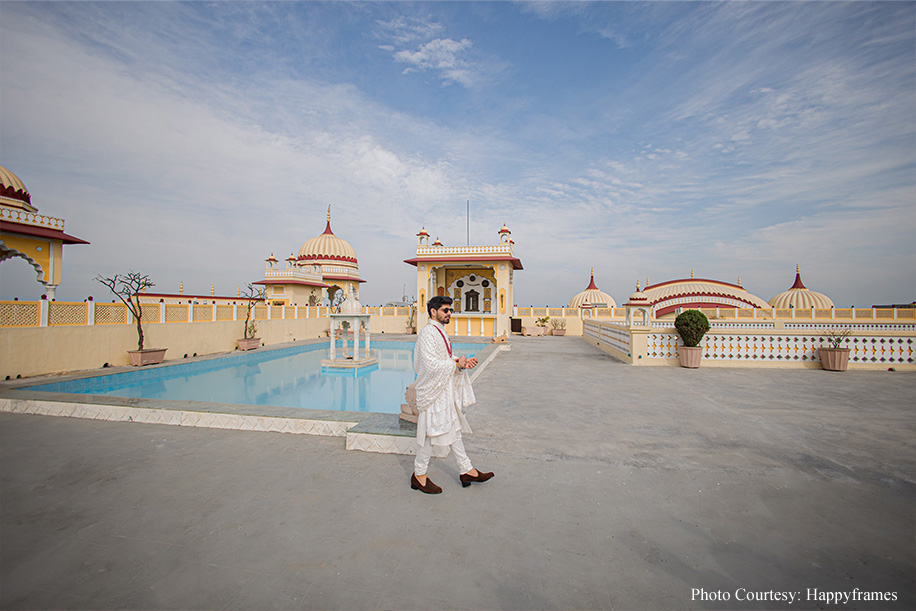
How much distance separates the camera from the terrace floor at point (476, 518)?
2.06 metres

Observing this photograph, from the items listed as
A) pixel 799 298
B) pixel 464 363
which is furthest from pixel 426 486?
pixel 799 298

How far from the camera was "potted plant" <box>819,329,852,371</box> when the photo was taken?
362 inches

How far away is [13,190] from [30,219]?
327cm

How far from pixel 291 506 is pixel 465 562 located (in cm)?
146

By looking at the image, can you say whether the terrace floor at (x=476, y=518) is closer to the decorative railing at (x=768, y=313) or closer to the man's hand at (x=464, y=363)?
the man's hand at (x=464, y=363)

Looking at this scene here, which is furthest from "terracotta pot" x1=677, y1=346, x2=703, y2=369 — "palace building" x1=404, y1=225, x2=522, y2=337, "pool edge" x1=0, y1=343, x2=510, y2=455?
"palace building" x1=404, y1=225, x2=522, y2=337

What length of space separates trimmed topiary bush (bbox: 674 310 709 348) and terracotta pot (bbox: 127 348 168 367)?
1488 cm

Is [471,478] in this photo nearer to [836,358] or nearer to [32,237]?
[836,358]

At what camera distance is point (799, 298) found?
2675 centimetres

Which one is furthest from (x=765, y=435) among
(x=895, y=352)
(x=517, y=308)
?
(x=517, y=308)

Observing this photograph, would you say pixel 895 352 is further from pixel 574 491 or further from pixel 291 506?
pixel 291 506

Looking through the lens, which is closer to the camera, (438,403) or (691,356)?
(438,403)

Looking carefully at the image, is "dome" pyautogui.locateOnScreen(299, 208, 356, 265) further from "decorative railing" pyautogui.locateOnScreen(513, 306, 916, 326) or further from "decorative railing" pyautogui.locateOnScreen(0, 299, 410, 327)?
"decorative railing" pyautogui.locateOnScreen(513, 306, 916, 326)

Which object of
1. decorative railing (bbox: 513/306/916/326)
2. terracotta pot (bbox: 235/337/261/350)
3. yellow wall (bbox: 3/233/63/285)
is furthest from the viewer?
decorative railing (bbox: 513/306/916/326)
